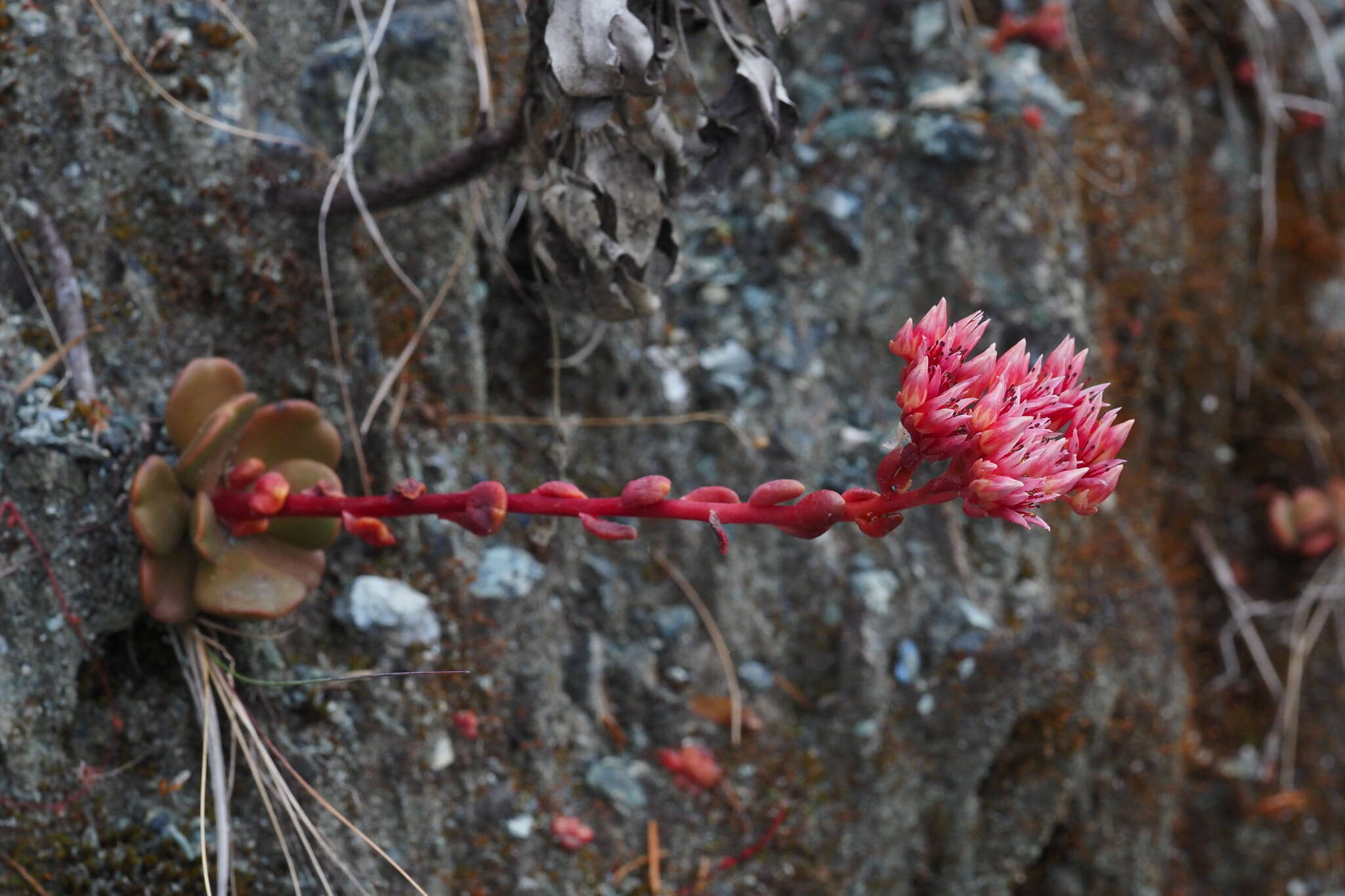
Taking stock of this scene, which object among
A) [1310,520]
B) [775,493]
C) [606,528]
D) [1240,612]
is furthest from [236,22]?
[1310,520]

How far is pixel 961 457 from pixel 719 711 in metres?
1.29

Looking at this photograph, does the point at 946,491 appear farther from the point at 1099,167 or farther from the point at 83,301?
the point at 1099,167

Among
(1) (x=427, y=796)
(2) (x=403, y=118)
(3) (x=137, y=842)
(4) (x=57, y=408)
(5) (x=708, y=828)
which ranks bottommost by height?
(5) (x=708, y=828)

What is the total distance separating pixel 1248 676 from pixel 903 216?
1729mm

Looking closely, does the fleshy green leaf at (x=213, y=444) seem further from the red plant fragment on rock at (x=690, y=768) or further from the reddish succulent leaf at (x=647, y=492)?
the red plant fragment on rock at (x=690, y=768)

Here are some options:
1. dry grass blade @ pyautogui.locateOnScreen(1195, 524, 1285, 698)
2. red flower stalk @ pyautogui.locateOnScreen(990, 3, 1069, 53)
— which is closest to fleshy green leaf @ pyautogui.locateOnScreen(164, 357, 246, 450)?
red flower stalk @ pyautogui.locateOnScreen(990, 3, 1069, 53)

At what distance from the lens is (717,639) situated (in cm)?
244

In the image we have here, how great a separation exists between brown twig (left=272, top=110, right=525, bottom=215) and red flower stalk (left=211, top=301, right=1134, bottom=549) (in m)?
0.68

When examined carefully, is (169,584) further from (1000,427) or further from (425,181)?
(1000,427)

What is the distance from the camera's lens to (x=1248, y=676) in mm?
3197

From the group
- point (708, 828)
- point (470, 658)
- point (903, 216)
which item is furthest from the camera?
point (903, 216)

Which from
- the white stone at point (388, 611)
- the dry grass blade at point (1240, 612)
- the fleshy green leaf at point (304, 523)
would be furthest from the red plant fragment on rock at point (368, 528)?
the dry grass blade at point (1240, 612)

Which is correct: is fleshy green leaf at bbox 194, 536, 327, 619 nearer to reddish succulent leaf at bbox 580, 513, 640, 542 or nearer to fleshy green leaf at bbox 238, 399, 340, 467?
fleshy green leaf at bbox 238, 399, 340, 467

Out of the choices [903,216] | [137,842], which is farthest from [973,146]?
[137,842]
